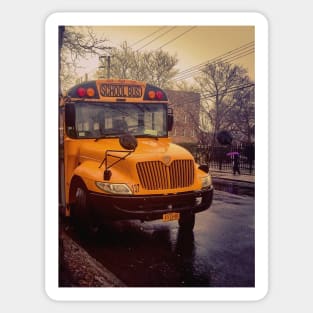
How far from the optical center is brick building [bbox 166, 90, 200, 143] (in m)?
4.27

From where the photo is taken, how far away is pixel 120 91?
13.3 ft

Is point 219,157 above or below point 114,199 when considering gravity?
above

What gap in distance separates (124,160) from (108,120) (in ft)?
2.05

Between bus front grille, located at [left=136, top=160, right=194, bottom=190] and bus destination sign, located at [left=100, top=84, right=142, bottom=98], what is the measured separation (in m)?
0.91

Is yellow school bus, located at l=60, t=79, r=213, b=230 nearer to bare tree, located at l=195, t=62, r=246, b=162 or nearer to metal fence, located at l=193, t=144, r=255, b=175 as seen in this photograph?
metal fence, located at l=193, t=144, r=255, b=175

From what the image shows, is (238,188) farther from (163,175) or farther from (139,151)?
(139,151)

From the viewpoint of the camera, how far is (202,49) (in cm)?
395

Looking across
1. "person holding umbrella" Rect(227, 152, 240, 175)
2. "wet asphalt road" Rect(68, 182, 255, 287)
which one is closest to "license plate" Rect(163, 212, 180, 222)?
"wet asphalt road" Rect(68, 182, 255, 287)
